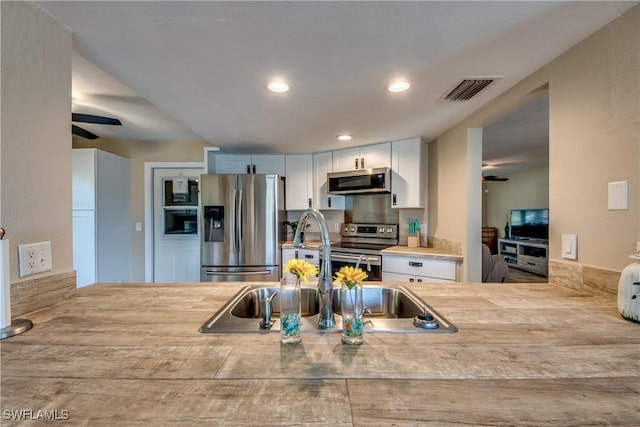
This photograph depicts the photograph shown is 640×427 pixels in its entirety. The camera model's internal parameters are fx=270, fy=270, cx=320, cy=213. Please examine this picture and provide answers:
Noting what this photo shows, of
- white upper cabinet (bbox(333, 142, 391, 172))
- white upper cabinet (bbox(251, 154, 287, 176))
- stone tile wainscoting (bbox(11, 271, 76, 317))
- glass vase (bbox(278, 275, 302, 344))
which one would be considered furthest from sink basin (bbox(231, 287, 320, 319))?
white upper cabinet (bbox(251, 154, 287, 176))

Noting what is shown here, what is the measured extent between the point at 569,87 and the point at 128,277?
179 inches

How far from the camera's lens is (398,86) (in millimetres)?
1675

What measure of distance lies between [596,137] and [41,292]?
235 centimetres

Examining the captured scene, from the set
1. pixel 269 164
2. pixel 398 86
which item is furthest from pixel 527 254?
pixel 398 86

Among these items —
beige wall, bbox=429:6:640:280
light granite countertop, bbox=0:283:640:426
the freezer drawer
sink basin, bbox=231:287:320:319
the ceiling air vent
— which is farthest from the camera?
the freezer drawer

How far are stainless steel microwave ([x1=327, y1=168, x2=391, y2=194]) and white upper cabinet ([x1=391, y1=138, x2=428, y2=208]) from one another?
96 millimetres

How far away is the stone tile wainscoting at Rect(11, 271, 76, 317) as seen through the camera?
3.06 ft

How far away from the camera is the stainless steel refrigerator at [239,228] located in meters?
2.95

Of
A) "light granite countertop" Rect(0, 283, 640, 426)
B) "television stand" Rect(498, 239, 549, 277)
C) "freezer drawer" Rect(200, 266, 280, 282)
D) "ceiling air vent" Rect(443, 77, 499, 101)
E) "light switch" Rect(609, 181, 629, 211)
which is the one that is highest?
"ceiling air vent" Rect(443, 77, 499, 101)

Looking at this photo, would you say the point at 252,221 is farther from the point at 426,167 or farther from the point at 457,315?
the point at 457,315

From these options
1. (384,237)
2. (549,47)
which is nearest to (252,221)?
(384,237)

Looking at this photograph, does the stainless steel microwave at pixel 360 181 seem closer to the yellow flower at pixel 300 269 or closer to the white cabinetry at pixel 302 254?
the white cabinetry at pixel 302 254

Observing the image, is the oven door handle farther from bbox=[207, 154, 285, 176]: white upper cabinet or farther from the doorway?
the doorway

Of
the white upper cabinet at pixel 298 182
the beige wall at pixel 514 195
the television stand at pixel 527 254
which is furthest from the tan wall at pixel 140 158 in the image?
the beige wall at pixel 514 195
